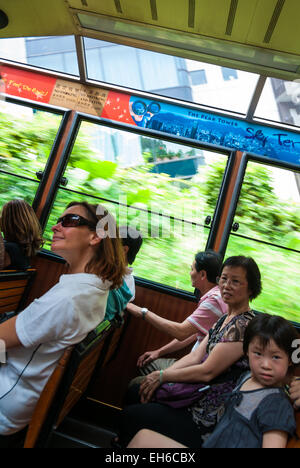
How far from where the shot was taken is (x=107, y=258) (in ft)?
4.86

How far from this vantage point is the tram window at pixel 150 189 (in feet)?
10.5

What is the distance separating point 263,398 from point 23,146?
10.4ft

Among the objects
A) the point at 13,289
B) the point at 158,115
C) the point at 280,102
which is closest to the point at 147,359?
the point at 13,289

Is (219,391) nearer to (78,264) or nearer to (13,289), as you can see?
(78,264)

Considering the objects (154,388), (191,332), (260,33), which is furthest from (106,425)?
(260,33)

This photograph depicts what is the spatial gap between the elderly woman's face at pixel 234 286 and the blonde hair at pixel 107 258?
58 cm

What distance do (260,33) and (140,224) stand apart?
1717mm

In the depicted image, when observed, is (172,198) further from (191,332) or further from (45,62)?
(45,62)

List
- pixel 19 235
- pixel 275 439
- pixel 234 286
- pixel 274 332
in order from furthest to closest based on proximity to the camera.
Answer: pixel 19 235
pixel 234 286
pixel 274 332
pixel 275 439

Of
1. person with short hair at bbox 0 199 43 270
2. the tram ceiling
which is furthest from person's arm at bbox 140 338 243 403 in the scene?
the tram ceiling

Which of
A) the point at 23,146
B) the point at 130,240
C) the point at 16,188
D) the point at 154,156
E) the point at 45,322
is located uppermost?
the point at 154,156

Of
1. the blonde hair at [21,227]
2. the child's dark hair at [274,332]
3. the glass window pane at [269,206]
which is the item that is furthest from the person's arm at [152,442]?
the glass window pane at [269,206]

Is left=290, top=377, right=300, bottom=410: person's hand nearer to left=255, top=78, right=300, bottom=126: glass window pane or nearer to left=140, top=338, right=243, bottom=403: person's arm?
left=140, top=338, right=243, bottom=403: person's arm

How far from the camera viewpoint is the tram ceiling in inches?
85.6
